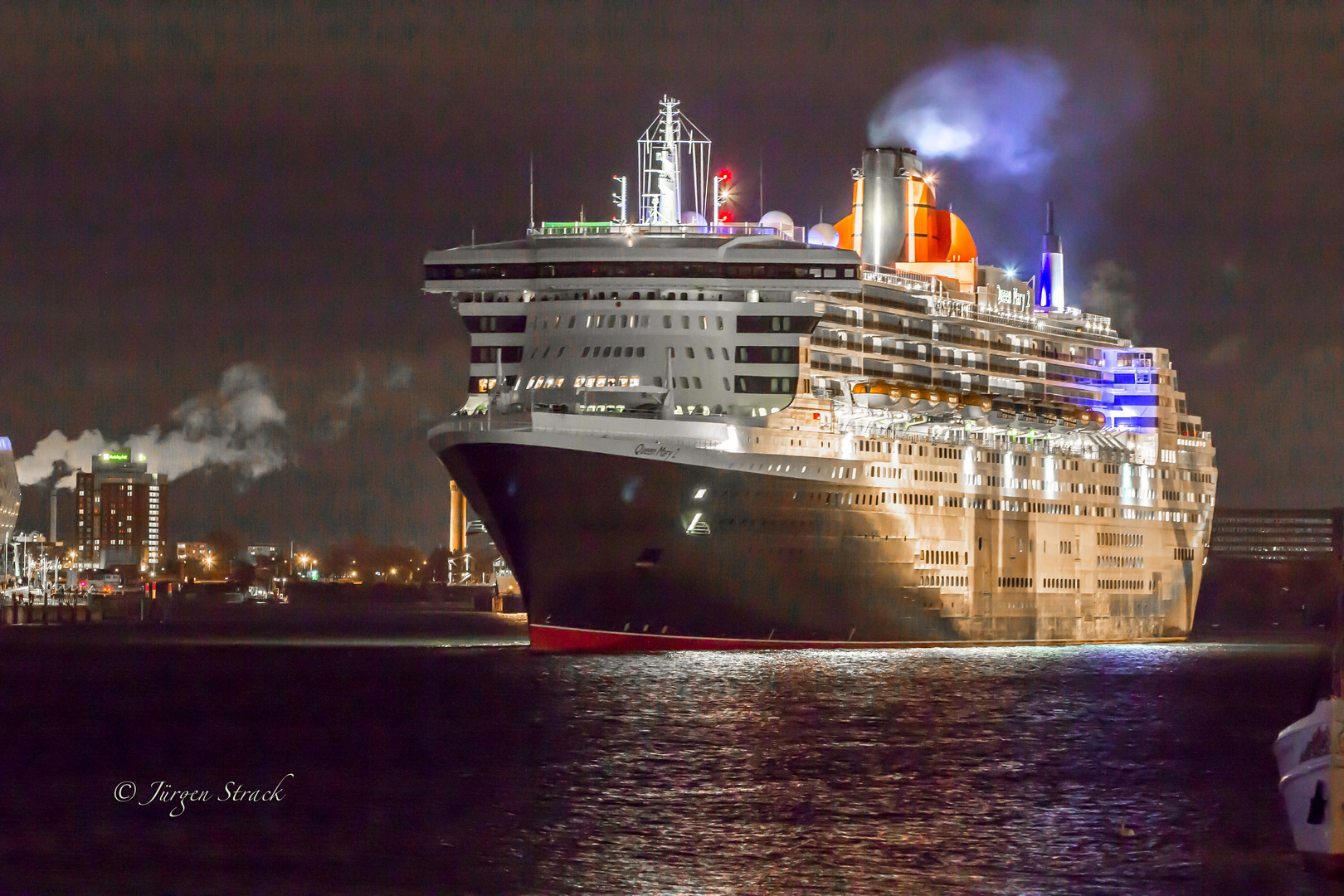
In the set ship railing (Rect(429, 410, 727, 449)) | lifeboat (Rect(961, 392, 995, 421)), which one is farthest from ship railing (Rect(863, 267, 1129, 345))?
ship railing (Rect(429, 410, 727, 449))

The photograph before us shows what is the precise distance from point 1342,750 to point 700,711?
31.1 m

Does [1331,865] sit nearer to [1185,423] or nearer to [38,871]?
[38,871]

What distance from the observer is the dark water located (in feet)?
123

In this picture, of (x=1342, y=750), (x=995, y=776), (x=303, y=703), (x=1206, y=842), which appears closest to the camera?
(x=1342, y=750)

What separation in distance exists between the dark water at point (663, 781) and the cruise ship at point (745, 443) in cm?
332

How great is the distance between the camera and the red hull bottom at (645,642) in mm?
78562

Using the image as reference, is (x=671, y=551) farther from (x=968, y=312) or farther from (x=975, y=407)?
(x=968, y=312)

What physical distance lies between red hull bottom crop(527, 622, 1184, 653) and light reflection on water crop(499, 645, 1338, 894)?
92cm

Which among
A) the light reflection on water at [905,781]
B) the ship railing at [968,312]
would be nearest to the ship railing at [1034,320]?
the ship railing at [968,312]

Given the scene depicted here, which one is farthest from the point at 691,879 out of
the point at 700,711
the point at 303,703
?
the point at 303,703

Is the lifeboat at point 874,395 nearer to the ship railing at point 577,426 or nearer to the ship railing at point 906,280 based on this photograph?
the ship railing at point 906,280

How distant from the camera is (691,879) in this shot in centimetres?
3619

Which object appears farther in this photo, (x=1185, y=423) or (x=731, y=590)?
(x=1185, y=423)

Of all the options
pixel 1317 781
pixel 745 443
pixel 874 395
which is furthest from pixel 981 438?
pixel 1317 781
